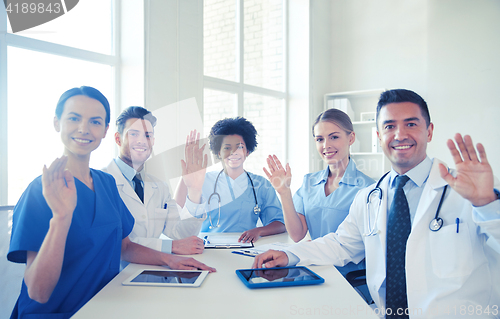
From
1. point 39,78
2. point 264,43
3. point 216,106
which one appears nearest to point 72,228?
point 39,78

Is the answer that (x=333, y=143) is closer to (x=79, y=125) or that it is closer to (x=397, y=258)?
(x=397, y=258)

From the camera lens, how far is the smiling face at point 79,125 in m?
1.23

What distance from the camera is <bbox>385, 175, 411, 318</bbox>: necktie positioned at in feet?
4.48

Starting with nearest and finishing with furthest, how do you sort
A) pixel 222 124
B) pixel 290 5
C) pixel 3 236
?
pixel 3 236 → pixel 222 124 → pixel 290 5

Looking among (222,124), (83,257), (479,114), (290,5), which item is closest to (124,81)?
(222,124)

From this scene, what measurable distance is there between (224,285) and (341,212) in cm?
107

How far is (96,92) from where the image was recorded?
1.30 m

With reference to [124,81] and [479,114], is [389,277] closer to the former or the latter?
[124,81]

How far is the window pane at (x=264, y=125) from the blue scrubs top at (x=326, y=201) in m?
2.02

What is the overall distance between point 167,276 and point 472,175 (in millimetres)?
1111

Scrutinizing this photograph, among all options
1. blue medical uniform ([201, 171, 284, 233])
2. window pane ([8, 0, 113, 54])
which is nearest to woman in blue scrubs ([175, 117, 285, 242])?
blue medical uniform ([201, 171, 284, 233])

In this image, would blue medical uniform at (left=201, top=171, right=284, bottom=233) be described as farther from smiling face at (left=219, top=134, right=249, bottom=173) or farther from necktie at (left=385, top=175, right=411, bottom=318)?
necktie at (left=385, top=175, right=411, bottom=318)

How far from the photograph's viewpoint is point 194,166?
5.98ft

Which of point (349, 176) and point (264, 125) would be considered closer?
point (349, 176)
